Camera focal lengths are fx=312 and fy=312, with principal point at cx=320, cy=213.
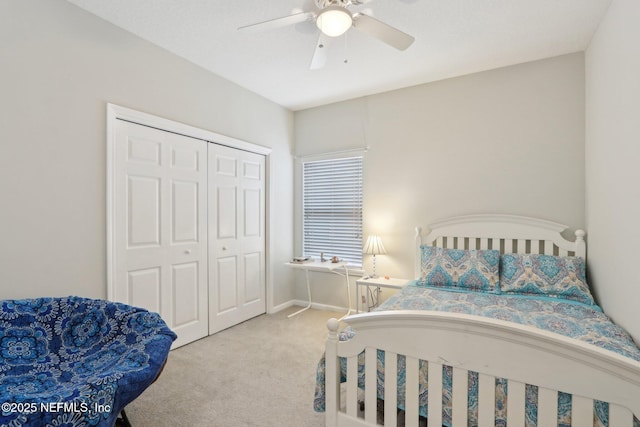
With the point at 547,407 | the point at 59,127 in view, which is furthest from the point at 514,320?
the point at 59,127

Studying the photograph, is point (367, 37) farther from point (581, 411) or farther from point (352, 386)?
point (581, 411)

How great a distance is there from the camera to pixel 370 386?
1.58 meters

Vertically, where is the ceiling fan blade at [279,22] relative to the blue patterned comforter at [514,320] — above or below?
above

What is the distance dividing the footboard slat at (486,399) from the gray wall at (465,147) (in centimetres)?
224

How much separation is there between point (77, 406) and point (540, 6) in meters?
3.39

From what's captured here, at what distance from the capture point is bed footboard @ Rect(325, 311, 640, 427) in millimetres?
1142

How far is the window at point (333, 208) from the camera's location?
4.06m

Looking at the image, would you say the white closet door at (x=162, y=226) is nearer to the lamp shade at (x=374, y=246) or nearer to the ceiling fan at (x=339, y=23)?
the ceiling fan at (x=339, y=23)

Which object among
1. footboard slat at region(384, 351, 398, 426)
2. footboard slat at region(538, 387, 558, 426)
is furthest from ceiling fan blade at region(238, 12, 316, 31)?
footboard slat at region(538, 387, 558, 426)

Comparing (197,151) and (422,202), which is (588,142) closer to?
(422,202)

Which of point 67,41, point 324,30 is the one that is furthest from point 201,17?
point 324,30

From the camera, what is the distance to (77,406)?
111 centimetres

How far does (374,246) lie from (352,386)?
2.08 metres

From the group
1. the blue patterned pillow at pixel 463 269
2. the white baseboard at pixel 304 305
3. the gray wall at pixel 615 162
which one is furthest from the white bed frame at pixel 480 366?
the white baseboard at pixel 304 305
